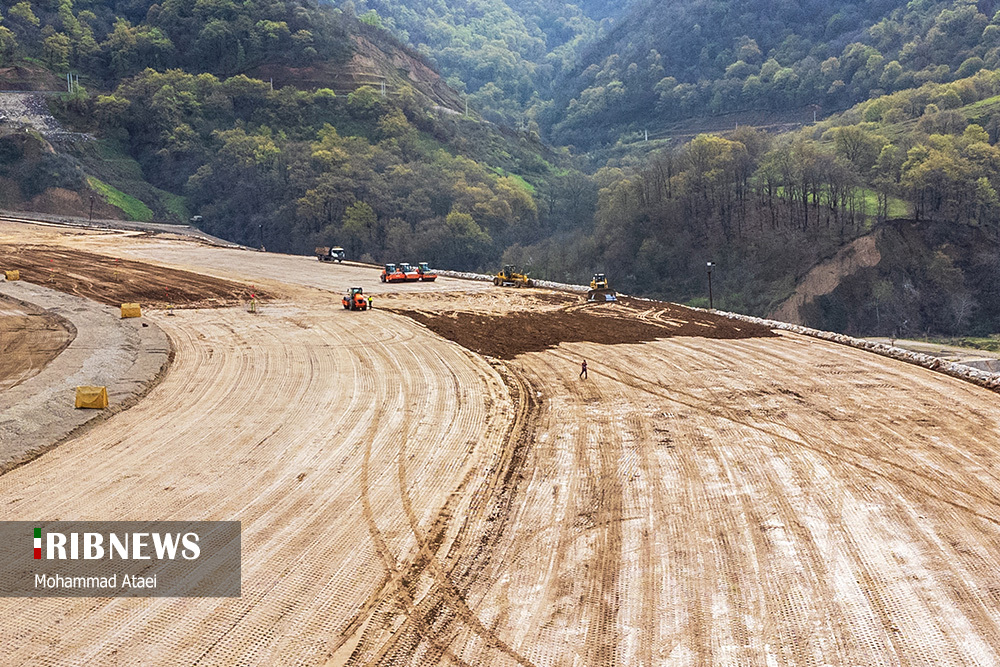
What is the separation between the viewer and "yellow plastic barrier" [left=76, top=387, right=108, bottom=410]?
878 inches

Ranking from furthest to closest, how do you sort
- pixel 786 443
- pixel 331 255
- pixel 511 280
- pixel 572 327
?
pixel 331 255, pixel 511 280, pixel 572 327, pixel 786 443

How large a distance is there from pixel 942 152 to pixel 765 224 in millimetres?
16897

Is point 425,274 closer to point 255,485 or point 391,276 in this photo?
point 391,276

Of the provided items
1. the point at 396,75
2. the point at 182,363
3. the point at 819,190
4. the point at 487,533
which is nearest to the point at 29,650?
the point at 487,533

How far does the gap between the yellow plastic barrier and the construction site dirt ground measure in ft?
3.13

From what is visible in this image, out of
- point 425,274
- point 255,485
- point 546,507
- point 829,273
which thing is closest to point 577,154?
point 829,273

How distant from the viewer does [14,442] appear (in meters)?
19.3

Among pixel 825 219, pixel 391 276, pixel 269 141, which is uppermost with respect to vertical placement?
pixel 269 141

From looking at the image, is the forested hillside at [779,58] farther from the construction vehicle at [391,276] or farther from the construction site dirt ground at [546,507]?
the construction site dirt ground at [546,507]

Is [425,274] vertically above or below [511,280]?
above

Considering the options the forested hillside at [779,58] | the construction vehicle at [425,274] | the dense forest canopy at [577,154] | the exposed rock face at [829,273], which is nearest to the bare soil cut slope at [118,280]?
the construction vehicle at [425,274]

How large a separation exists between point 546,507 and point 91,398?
13.4 metres

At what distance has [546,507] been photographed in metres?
16.6

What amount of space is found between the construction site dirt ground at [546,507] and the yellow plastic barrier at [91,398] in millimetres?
955
